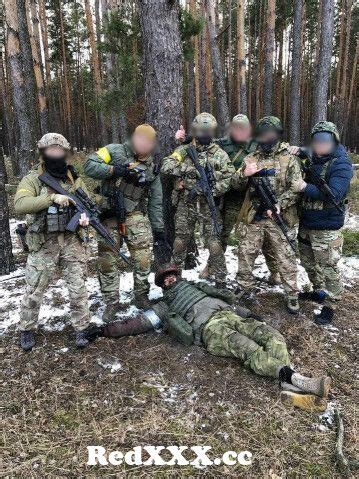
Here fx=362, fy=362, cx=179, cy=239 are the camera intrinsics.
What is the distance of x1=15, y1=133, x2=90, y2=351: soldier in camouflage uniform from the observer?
3.68 meters

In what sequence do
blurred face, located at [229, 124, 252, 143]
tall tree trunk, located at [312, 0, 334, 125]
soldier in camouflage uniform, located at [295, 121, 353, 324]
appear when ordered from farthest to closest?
tall tree trunk, located at [312, 0, 334, 125], blurred face, located at [229, 124, 252, 143], soldier in camouflage uniform, located at [295, 121, 353, 324]

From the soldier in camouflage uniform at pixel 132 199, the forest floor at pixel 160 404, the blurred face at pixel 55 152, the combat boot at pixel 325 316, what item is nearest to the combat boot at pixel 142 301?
the soldier in camouflage uniform at pixel 132 199

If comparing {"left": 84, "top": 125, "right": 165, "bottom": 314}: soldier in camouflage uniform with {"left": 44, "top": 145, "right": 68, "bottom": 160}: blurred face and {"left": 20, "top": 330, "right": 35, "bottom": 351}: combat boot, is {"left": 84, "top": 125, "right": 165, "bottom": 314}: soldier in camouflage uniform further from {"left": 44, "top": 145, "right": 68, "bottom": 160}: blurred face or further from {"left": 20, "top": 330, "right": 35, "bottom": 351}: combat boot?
{"left": 20, "top": 330, "right": 35, "bottom": 351}: combat boot

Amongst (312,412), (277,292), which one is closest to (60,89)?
(277,292)

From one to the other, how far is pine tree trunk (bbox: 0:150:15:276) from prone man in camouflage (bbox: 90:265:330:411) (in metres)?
2.70

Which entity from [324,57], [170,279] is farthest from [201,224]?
[324,57]

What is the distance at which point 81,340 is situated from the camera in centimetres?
403

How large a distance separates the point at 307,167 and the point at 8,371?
4152mm

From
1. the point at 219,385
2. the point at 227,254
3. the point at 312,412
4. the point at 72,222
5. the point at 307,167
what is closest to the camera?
the point at 312,412

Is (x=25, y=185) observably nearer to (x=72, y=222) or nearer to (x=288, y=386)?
(x=72, y=222)

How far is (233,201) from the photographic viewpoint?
5434mm

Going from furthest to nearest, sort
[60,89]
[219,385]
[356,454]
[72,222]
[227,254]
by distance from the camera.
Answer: [60,89] < [227,254] < [72,222] < [219,385] < [356,454]

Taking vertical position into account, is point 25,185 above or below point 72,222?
above

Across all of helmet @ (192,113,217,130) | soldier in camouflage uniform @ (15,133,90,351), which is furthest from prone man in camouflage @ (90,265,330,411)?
helmet @ (192,113,217,130)
